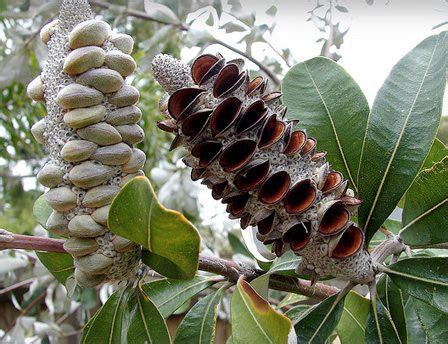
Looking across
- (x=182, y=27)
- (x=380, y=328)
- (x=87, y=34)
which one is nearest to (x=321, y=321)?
(x=380, y=328)

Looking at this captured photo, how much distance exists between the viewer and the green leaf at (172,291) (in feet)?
2.19

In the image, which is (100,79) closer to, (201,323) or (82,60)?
(82,60)

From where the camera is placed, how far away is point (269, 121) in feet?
1.64

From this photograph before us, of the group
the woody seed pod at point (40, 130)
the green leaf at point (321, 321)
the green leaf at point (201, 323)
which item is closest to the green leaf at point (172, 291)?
the green leaf at point (201, 323)

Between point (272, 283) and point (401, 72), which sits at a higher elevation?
point (401, 72)

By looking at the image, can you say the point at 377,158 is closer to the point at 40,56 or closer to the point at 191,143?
the point at 191,143

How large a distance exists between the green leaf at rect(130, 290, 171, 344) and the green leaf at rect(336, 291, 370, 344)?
0.28 metres

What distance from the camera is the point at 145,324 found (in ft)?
1.86

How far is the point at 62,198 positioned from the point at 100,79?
0.38ft

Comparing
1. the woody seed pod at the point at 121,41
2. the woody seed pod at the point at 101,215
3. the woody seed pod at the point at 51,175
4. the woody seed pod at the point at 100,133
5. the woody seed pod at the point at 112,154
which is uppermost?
the woody seed pod at the point at 121,41

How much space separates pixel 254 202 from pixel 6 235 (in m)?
0.24

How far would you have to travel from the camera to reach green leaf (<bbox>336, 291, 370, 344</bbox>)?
715 mm

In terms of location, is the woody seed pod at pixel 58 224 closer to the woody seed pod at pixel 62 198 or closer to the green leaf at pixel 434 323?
the woody seed pod at pixel 62 198

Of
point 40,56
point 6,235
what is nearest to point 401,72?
point 6,235
